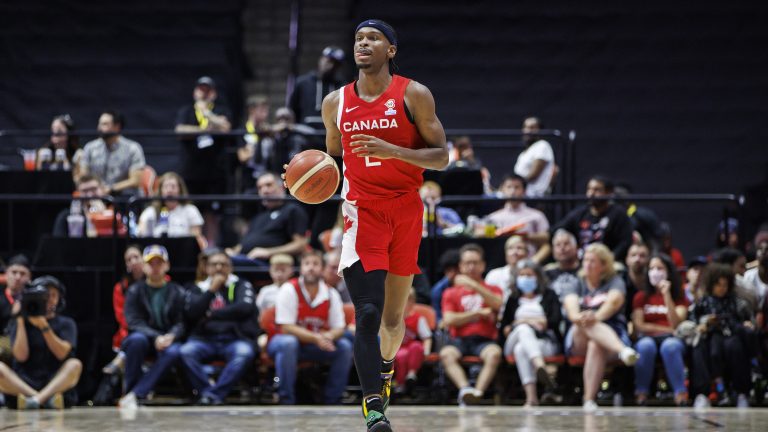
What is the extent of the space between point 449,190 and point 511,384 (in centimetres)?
230

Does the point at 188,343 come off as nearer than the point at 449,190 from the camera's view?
Yes

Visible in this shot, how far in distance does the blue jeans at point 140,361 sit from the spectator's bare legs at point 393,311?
3401 mm

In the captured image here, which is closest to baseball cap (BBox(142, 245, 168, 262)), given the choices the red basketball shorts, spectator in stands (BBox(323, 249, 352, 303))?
spectator in stands (BBox(323, 249, 352, 303))

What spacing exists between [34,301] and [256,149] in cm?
384

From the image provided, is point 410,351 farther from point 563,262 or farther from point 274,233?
point 274,233

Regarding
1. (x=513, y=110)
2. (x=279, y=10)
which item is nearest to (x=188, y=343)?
(x=513, y=110)

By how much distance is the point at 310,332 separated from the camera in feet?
32.3

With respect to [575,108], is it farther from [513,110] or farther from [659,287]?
[659,287]

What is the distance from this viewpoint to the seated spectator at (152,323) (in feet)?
32.2

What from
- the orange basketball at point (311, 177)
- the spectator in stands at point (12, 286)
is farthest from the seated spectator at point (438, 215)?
the orange basketball at point (311, 177)

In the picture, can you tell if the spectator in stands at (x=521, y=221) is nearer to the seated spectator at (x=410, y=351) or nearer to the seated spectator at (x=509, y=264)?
the seated spectator at (x=509, y=264)

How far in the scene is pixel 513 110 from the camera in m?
15.7

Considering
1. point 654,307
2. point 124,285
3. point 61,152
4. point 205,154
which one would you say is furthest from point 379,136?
point 61,152

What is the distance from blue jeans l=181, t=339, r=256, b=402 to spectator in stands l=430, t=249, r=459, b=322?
5.36 feet
